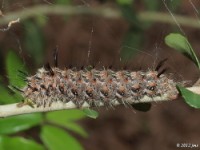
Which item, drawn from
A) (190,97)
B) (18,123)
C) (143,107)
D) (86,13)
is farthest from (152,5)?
(190,97)

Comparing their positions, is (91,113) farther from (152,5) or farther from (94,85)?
(152,5)

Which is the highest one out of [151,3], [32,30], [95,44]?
[151,3]

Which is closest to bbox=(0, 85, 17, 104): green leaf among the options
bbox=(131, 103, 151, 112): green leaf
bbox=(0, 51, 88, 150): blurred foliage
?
bbox=(0, 51, 88, 150): blurred foliage

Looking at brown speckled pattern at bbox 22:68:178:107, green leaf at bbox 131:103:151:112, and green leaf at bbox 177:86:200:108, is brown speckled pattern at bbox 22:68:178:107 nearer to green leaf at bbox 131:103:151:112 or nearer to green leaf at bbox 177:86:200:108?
green leaf at bbox 131:103:151:112

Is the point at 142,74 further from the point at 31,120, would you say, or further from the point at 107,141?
the point at 107,141

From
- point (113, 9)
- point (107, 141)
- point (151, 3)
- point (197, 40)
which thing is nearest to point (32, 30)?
point (113, 9)

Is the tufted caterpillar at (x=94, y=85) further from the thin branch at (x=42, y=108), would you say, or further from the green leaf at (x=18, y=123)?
the green leaf at (x=18, y=123)
